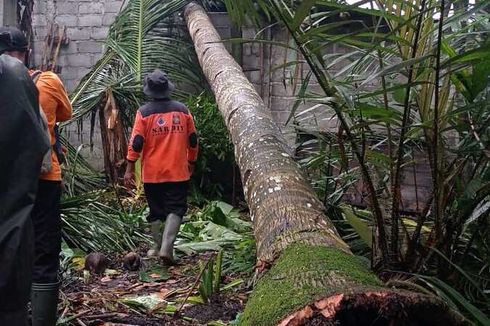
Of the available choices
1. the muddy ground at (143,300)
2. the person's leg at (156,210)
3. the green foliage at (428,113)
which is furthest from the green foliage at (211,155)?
the green foliage at (428,113)

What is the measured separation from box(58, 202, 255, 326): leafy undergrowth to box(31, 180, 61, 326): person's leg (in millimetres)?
180

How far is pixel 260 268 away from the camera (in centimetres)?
254

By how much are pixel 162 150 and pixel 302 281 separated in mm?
3699

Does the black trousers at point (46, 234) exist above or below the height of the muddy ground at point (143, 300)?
above

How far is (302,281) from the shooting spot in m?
2.04

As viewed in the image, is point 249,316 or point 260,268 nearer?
point 249,316

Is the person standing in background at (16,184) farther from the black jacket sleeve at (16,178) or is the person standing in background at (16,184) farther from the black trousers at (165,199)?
the black trousers at (165,199)

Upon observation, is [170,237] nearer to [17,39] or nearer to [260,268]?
[17,39]

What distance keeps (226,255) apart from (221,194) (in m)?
2.83

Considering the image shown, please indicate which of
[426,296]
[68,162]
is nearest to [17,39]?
[426,296]

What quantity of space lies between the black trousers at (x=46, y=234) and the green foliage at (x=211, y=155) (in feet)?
13.9

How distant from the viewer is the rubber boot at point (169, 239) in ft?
17.4

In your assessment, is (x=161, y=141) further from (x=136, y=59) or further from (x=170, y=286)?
(x=136, y=59)

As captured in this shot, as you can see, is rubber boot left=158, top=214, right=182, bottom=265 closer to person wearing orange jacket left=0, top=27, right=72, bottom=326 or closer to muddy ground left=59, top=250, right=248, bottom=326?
muddy ground left=59, top=250, right=248, bottom=326
